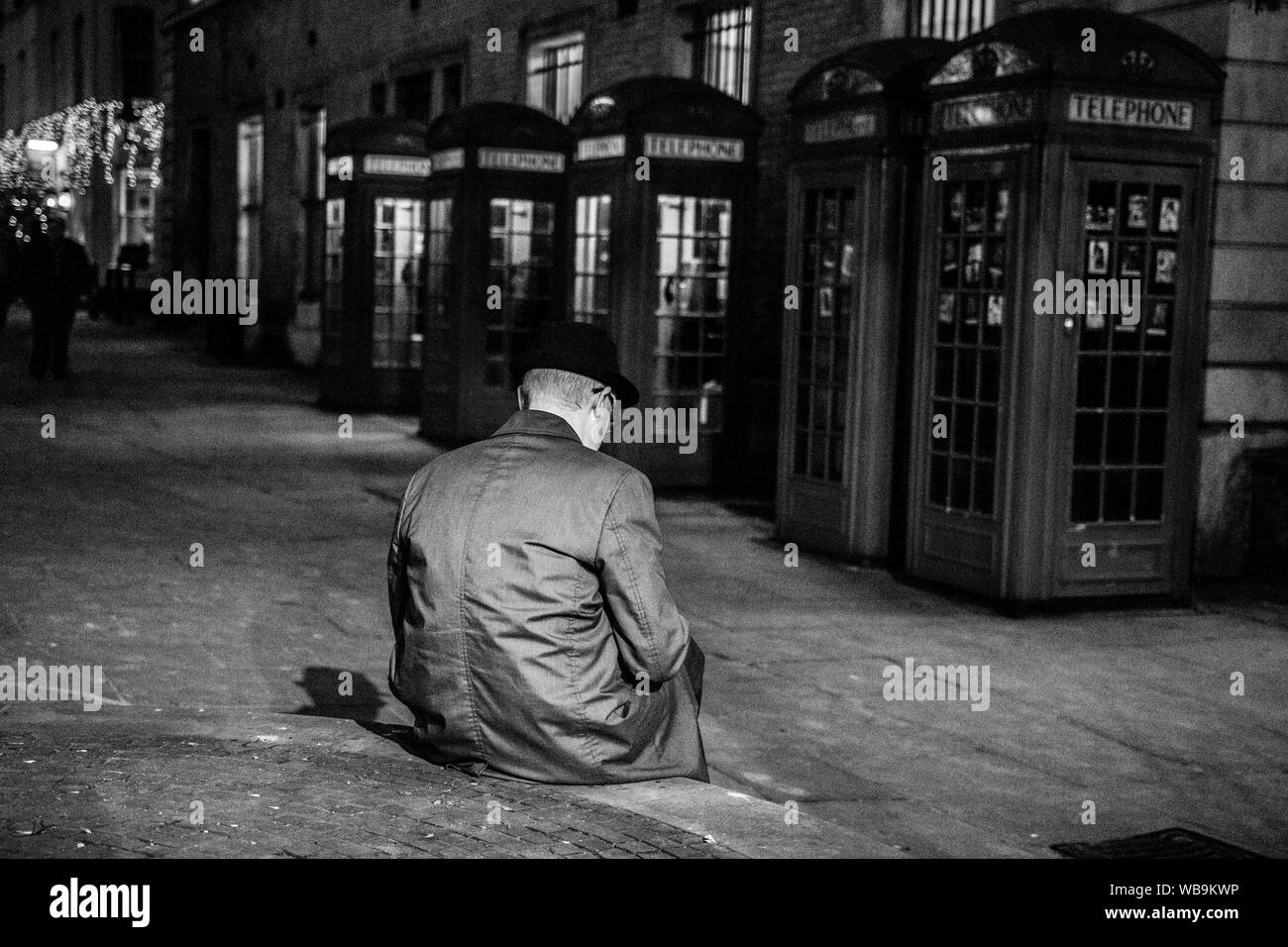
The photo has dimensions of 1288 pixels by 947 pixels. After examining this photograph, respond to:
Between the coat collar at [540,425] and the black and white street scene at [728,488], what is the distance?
3 cm

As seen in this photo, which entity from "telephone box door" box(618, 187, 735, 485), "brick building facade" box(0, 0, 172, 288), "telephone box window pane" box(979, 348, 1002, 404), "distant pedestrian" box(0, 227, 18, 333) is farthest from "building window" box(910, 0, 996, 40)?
"brick building facade" box(0, 0, 172, 288)

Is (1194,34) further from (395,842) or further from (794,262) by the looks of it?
(395,842)

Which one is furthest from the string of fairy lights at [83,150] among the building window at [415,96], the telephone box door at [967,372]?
the telephone box door at [967,372]

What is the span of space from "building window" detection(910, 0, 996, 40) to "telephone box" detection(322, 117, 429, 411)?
648 cm

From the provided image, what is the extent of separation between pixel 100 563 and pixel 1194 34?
716cm

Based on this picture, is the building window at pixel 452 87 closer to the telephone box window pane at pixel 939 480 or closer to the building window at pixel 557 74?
the building window at pixel 557 74

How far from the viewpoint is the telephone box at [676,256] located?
13.9 meters

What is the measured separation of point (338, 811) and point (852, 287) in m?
6.87

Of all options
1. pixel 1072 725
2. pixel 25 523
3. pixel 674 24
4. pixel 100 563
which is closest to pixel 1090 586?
pixel 1072 725

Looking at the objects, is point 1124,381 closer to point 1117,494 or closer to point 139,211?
point 1117,494

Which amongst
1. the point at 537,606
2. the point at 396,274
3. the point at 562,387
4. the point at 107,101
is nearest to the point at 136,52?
the point at 107,101

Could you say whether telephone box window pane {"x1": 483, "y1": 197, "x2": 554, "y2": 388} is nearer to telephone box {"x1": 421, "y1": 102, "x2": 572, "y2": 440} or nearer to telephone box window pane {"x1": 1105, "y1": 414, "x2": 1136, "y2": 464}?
telephone box {"x1": 421, "y1": 102, "x2": 572, "y2": 440}

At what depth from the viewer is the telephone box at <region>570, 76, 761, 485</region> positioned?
13.9 m

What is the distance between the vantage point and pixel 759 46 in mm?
15977
